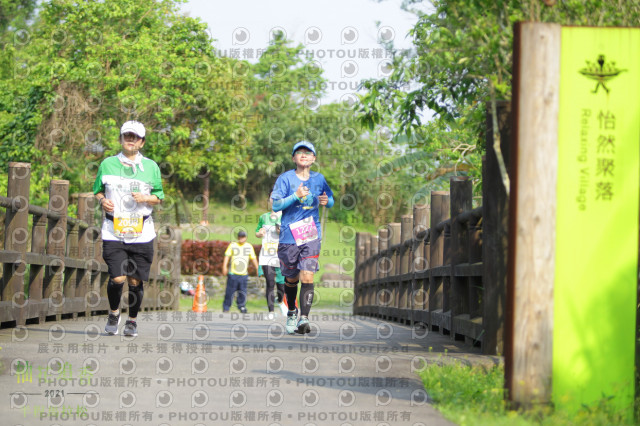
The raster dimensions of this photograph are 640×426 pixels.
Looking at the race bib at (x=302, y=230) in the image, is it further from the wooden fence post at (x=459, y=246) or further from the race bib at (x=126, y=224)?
the race bib at (x=126, y=224)

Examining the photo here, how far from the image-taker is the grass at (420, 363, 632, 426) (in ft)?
13.4

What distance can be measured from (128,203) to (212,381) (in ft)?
11.1

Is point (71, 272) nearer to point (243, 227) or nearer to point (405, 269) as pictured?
point (405, 269)

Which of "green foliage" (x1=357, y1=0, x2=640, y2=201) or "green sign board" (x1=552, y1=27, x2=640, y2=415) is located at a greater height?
"green foliage" (x1=357, y1=0, x2=640, y2=201)

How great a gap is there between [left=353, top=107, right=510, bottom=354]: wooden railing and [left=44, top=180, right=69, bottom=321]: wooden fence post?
4.03 m

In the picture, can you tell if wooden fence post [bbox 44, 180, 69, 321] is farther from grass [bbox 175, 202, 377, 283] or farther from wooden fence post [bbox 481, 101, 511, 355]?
grass [bbox 175, 202, 377, 283]

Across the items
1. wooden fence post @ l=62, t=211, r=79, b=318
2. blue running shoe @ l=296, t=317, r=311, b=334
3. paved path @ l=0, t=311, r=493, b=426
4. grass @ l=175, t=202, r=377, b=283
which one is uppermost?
grass @ l=175, t=202, r=377, b=283

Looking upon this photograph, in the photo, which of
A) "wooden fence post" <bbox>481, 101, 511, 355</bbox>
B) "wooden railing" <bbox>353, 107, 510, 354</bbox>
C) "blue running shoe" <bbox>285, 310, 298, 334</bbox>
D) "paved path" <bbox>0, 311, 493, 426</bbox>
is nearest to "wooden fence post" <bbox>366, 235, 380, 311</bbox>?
"wooden railing" <bbox>353, 107, 510, 354</bbox>

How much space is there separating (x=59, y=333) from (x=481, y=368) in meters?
4.62

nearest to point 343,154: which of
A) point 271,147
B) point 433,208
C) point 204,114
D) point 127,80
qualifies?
point 271,147

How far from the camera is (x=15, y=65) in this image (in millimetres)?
31953

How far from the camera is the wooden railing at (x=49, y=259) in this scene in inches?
355

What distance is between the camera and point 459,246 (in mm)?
8641

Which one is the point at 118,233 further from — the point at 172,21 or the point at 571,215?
the point at 172,21
